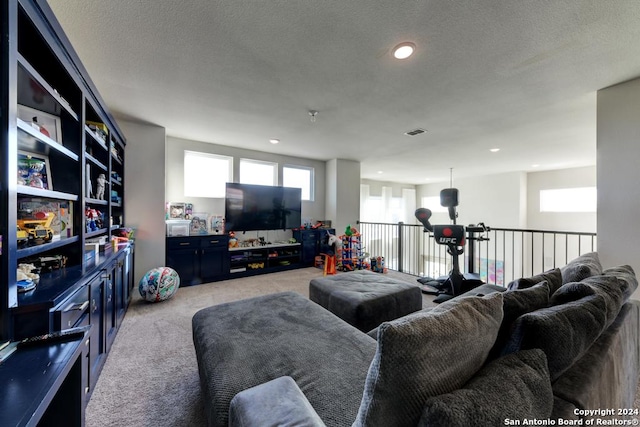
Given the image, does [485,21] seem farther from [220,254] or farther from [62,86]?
[220,254]

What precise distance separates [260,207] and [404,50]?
3296 mm

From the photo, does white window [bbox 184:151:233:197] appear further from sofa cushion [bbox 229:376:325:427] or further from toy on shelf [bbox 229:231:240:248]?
sofa cushion [bbox 229:376:325:427]

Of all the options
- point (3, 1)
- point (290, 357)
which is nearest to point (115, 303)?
point (290, 357)

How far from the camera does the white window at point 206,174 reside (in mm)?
4164

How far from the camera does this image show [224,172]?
4.49 metres

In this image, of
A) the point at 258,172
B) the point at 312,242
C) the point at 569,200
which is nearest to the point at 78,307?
the point at 258,172

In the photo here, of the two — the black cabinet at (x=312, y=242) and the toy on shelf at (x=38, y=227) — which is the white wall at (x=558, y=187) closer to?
the black cabinet at (x=312, y=242)

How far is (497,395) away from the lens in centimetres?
54

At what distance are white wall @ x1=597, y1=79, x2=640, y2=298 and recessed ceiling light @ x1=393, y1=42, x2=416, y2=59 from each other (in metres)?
2.15

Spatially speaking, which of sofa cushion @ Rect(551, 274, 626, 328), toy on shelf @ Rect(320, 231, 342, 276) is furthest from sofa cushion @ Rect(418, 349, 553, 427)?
toy on shelf @ Rect(320, 231, 342, 276)

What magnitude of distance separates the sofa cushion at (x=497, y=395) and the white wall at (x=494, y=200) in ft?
25.7

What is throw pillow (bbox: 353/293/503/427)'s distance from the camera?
534 millimetres

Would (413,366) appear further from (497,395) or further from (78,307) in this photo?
(78,307)

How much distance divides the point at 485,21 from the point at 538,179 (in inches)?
291
